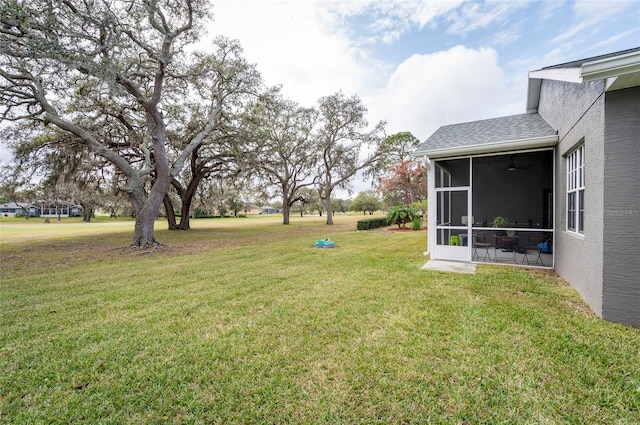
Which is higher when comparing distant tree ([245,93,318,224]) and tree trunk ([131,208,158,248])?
distant tree ([245,93,318,224])

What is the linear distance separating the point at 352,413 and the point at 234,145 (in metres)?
17.0

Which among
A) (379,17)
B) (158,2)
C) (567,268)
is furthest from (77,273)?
(379,17)

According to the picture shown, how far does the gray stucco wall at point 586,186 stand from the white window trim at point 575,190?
13cm

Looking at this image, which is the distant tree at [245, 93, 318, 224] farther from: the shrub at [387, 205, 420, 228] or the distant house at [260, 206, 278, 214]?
the distant house at [260, 206, 278, 214]

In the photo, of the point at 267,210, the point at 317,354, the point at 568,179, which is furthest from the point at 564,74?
the point at 267,210

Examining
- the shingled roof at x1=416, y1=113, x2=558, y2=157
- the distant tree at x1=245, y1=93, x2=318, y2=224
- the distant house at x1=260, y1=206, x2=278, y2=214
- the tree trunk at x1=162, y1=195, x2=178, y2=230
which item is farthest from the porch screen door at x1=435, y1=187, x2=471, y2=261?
the distant house at x1=260, y1=206, x2=278, y2=214

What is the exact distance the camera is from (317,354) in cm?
305

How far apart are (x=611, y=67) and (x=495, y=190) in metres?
7.64

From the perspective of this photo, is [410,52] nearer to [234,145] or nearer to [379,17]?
[379,17]

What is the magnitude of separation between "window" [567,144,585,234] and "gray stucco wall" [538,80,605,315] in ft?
0.50

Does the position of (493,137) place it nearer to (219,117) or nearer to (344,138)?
(219,117)

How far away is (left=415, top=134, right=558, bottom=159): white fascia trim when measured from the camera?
6403mm

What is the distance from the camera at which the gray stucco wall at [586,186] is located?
3.94 meters

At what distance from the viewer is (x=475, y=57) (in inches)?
471
